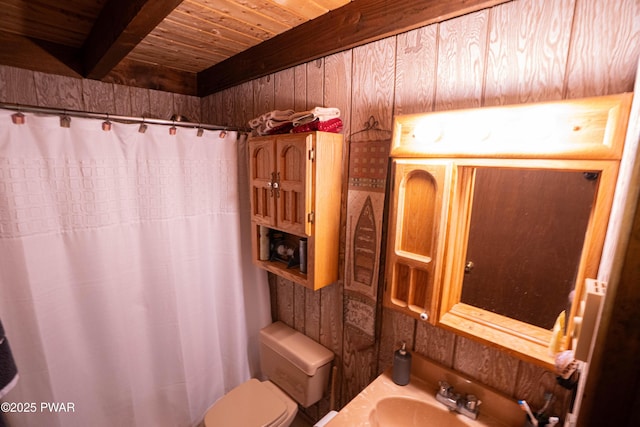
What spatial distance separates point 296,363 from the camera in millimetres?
1493

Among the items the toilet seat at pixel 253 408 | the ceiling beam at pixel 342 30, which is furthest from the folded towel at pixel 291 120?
the toilet seat at pixel 253 408

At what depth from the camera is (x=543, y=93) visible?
2.73 ft

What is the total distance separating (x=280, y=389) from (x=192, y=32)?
1.93 m

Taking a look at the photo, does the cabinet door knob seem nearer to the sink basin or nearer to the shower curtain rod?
the sink basin

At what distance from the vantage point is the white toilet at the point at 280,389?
1399 millimetres

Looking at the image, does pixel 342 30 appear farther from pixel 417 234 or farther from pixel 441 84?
pixel 417 234

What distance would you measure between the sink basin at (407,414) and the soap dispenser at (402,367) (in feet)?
0.20

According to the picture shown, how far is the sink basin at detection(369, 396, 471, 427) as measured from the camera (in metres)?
1.04

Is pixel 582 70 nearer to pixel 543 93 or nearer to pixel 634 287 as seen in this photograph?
pixel 543 93

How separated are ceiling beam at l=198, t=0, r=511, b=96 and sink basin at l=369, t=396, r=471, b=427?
1355 millimetres

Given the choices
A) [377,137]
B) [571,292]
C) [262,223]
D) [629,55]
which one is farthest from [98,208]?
[629,55]

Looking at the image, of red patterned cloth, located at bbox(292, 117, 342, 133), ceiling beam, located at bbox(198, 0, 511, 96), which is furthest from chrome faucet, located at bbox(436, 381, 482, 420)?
ceiling beam, located at bbox(198, 0, 511, 96)

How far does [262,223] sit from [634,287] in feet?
4.44

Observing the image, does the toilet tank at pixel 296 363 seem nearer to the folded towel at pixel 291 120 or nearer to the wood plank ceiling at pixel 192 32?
the folded towel at pixel 291 120
